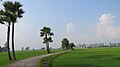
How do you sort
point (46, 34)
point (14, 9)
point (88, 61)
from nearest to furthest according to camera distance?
point (88, 61), point (14, 9), point (46, 34)

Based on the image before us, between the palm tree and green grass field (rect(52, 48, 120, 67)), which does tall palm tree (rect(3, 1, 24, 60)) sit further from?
the palm tree

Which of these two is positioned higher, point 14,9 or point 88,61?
point 14,9

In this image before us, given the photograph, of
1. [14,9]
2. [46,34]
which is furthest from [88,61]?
[46,34]

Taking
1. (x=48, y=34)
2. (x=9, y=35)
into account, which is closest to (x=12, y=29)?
(x=9, y=35)

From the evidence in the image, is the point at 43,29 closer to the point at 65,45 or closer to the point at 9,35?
the point at 9,35

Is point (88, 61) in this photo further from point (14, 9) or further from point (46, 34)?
point (46, 34)

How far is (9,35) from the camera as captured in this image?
163 ft

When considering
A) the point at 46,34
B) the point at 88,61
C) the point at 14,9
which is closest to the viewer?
the point at 88,61

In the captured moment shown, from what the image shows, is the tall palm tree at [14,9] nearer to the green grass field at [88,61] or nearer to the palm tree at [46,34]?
the green grass field at [88,61]

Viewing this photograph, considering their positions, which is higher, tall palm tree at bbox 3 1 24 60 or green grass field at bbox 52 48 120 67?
tall palm tree at bbox 3 1 24 60

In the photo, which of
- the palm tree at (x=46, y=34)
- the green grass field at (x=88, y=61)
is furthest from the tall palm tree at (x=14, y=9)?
the palm tree at (x=46, y=34)

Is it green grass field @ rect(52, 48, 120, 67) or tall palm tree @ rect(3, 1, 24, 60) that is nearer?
→ green grass field @ rect(52, 48, 120, 67)

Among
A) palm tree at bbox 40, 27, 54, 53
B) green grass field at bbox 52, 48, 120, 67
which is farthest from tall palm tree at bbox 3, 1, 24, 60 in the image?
palm tree at bbox 40, 27, 54, 53

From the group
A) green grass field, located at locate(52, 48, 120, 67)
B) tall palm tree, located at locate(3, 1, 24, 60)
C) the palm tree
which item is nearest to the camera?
green grass field, located at locate(52, 48, 120, 67)
